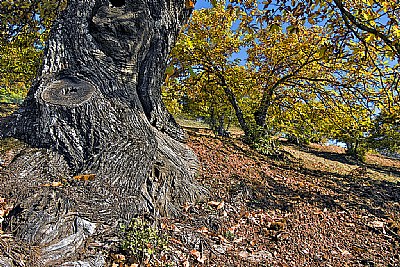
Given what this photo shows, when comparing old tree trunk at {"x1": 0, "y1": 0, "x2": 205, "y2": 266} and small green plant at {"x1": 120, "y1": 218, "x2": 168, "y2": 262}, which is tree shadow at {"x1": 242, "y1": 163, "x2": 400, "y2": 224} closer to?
old tree trunk at {"x1": 0, "y1": 0, "x2": 205, "y2": 266}

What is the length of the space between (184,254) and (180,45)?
4.69 metres

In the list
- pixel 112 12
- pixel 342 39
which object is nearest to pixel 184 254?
pixel 112 12

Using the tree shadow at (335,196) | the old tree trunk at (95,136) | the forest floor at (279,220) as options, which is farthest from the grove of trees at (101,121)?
the tree shadow at (335,196)

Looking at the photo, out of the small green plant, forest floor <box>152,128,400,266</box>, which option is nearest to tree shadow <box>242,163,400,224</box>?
forest floor <box>152,128,400,266</box>

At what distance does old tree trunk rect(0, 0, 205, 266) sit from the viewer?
2.53 metres

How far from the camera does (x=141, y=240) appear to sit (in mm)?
2627

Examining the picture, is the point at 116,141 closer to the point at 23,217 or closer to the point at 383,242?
the point at 23,217

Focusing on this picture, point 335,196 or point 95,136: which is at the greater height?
point 95,136

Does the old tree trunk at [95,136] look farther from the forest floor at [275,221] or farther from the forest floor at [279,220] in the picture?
the forest floor at [279,220]

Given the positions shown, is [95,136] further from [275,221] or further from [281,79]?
[281,79]

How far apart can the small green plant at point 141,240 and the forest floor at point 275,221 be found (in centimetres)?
7

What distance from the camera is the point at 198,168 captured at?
180 inches

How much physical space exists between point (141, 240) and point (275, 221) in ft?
6.47

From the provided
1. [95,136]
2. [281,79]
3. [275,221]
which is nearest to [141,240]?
[95,136]
